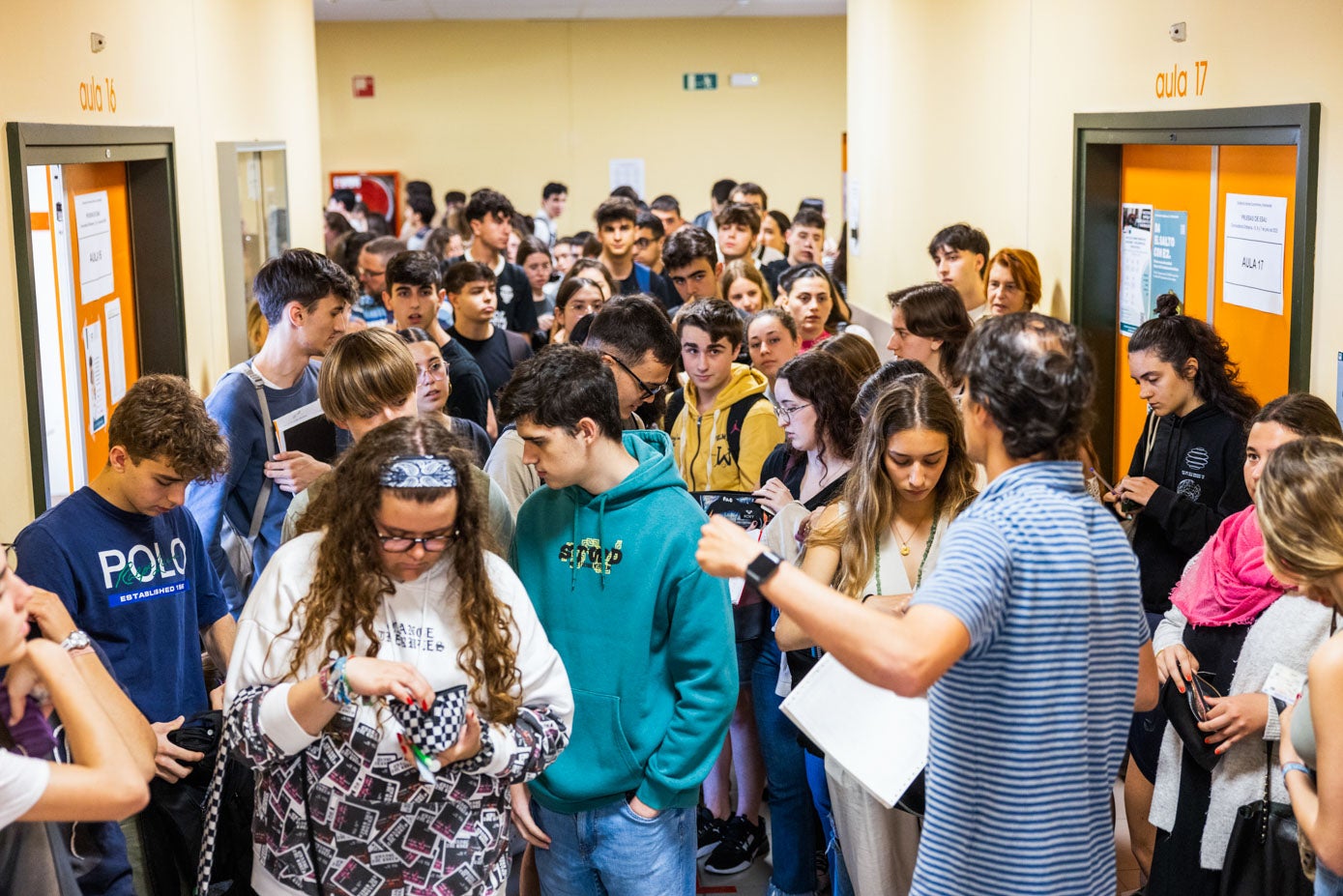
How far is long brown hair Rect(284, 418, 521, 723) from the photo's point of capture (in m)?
Result: 2.09

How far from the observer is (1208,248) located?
4602mm

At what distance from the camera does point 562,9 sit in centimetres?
1280

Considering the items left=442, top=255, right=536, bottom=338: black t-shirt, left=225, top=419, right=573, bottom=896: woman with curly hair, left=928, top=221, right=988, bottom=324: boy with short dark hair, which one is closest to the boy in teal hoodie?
left=225, top=419, right=573, bottom=896: woman with curly hair

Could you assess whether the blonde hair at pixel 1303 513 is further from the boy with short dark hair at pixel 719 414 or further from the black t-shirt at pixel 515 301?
the black t-shirt at pixel 515 301

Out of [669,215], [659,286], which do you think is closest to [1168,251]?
[659,286]

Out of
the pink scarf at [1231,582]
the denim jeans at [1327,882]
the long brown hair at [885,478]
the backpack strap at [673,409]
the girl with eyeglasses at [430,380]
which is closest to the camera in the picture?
the denim jeans at [1327,882]

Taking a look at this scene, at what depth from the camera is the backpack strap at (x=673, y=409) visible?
4484mm

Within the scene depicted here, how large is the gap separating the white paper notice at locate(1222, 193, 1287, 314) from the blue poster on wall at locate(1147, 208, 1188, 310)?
1.14ft

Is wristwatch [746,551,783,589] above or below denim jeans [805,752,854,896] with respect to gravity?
above

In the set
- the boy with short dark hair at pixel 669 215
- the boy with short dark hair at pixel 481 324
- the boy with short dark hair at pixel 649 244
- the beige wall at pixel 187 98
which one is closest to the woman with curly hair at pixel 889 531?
the beige wall at pixel 187 98

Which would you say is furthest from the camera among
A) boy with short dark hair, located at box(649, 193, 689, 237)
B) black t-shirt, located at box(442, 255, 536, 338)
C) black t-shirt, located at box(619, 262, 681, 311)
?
boy with short dark hair, located at box(649, 193, 689, 237)

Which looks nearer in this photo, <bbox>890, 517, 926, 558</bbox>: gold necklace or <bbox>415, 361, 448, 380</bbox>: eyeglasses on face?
<bbox>890, 517, 926, 558</bbox>: gold necklace

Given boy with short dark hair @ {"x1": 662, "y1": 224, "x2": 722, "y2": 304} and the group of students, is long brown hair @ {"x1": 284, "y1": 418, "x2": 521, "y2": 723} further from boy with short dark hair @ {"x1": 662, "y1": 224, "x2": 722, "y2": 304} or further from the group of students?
boy with short dark hair @ {"x1": 662, "y1": 224, "x2": 722, "y2": 304}

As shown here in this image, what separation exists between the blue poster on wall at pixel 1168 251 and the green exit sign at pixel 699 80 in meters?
9.76
